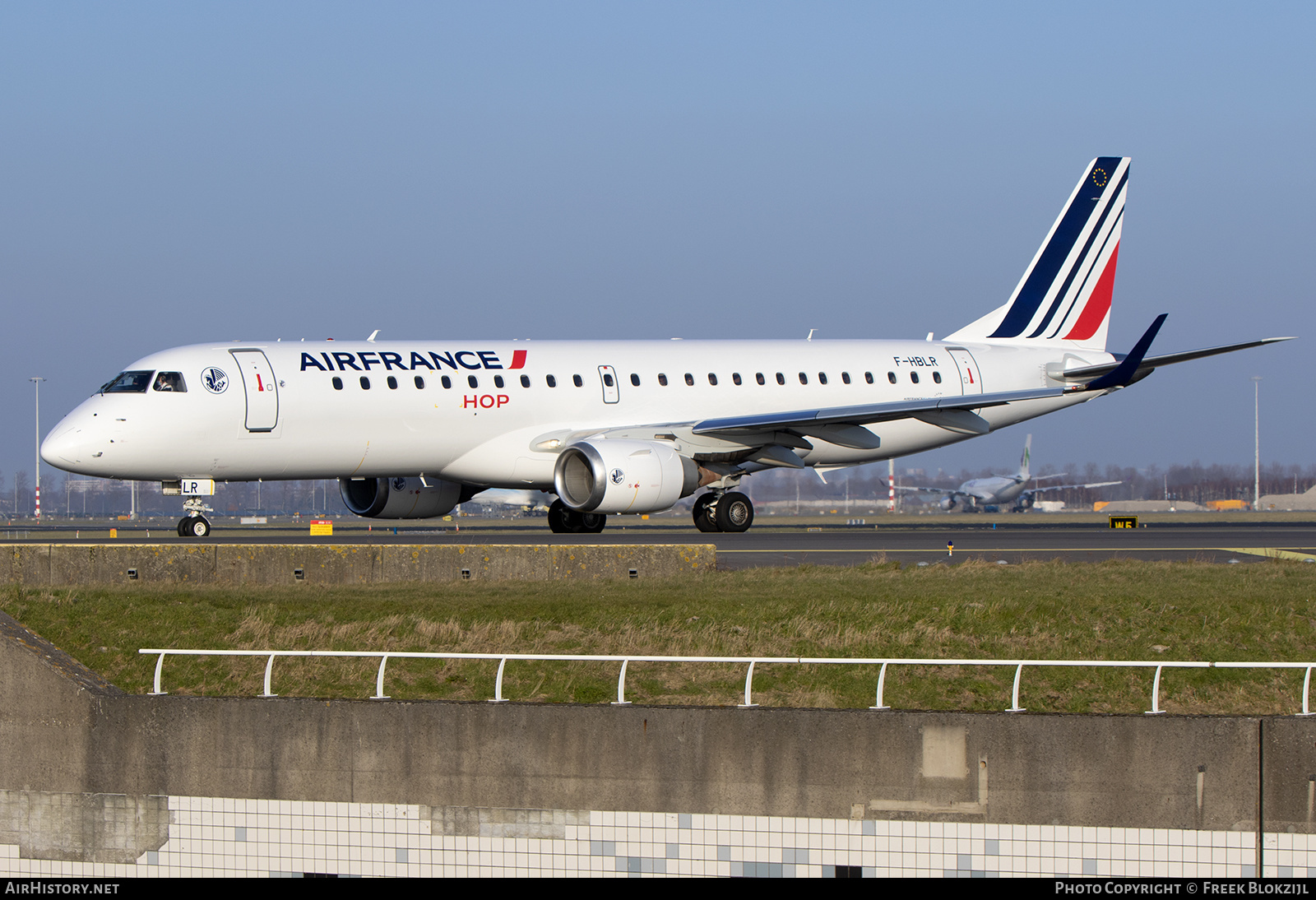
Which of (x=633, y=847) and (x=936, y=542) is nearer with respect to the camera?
(x=633, y=847)

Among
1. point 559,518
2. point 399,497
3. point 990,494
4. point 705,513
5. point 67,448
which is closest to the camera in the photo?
point 67,448

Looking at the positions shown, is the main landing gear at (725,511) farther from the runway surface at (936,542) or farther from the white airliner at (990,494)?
the white airliner at (990,494)

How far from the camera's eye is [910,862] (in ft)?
41.0

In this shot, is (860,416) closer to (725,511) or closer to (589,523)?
(725,511)

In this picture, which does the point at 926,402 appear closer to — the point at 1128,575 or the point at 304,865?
the point at 1128,575

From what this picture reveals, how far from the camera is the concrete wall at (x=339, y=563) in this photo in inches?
952

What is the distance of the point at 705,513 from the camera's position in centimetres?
3544

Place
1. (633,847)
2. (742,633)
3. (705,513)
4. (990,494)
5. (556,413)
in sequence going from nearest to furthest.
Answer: (633,847) → (742,633) → (556,413) → (705,513) → (990,494)

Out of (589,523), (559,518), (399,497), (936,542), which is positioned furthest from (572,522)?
(936,542)

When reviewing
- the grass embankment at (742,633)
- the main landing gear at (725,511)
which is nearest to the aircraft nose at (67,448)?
the grass embankment at (742,633)

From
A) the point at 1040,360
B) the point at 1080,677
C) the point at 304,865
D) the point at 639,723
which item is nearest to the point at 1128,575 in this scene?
the point at 1080,677

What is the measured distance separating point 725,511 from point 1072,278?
12.5m

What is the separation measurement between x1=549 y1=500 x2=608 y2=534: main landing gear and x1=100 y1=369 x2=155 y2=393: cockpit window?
9.61 m

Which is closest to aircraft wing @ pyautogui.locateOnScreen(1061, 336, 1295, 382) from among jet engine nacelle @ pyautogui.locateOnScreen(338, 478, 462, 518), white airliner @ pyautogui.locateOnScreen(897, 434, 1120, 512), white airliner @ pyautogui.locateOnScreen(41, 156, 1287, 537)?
white airliner @ pyautogui.locateOnScreen(41, 156, 1287, 537)
